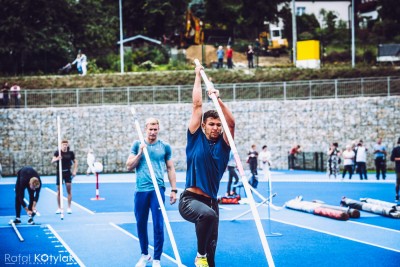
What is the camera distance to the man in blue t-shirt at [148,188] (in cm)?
1082

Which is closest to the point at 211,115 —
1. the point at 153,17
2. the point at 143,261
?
the point at 143,261

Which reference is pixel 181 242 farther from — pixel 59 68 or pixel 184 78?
pixel 59 68

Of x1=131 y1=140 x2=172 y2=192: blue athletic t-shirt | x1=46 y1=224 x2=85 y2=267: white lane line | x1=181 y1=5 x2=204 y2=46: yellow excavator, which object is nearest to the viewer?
x1=131 y1=140 x2=172 y2=192: blue athletic t-shirt

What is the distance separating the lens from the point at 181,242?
14.1 metres

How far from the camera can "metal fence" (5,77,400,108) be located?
139 feet

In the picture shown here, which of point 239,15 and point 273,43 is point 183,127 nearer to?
point 273,43

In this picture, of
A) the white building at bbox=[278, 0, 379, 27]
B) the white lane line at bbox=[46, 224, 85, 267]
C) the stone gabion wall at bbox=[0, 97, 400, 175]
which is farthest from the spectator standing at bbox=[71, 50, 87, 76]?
the white building at bbox=[278, 0, 379, 27]

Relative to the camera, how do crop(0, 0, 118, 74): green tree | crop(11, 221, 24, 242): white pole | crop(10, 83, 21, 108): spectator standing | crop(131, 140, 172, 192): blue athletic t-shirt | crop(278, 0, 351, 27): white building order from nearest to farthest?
crop(131, 140, 172, 192): blue athletic t-shirt
crop(11, 221, 24, 242): white pole
crop(10, 83, 21, 108): spectator standing
crop(0, 0, 118, 74): green tree
crop(278, 0, 351, 27): white building

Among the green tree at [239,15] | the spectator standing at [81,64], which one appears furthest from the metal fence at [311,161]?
the green tree at [239,15]

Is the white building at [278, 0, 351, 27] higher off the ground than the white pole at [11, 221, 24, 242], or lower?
higher

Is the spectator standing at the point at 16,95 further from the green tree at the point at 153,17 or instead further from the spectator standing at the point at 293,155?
the green tree at the point at 153,17

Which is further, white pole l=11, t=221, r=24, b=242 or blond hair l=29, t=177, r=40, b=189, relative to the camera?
blond hair l=29, t=177, r=40, b=189

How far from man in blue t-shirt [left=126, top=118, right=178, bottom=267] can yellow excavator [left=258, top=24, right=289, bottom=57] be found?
153ft

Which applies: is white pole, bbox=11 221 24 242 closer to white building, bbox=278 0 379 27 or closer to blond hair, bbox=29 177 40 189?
blond hair, bbox=29 177 40 189
